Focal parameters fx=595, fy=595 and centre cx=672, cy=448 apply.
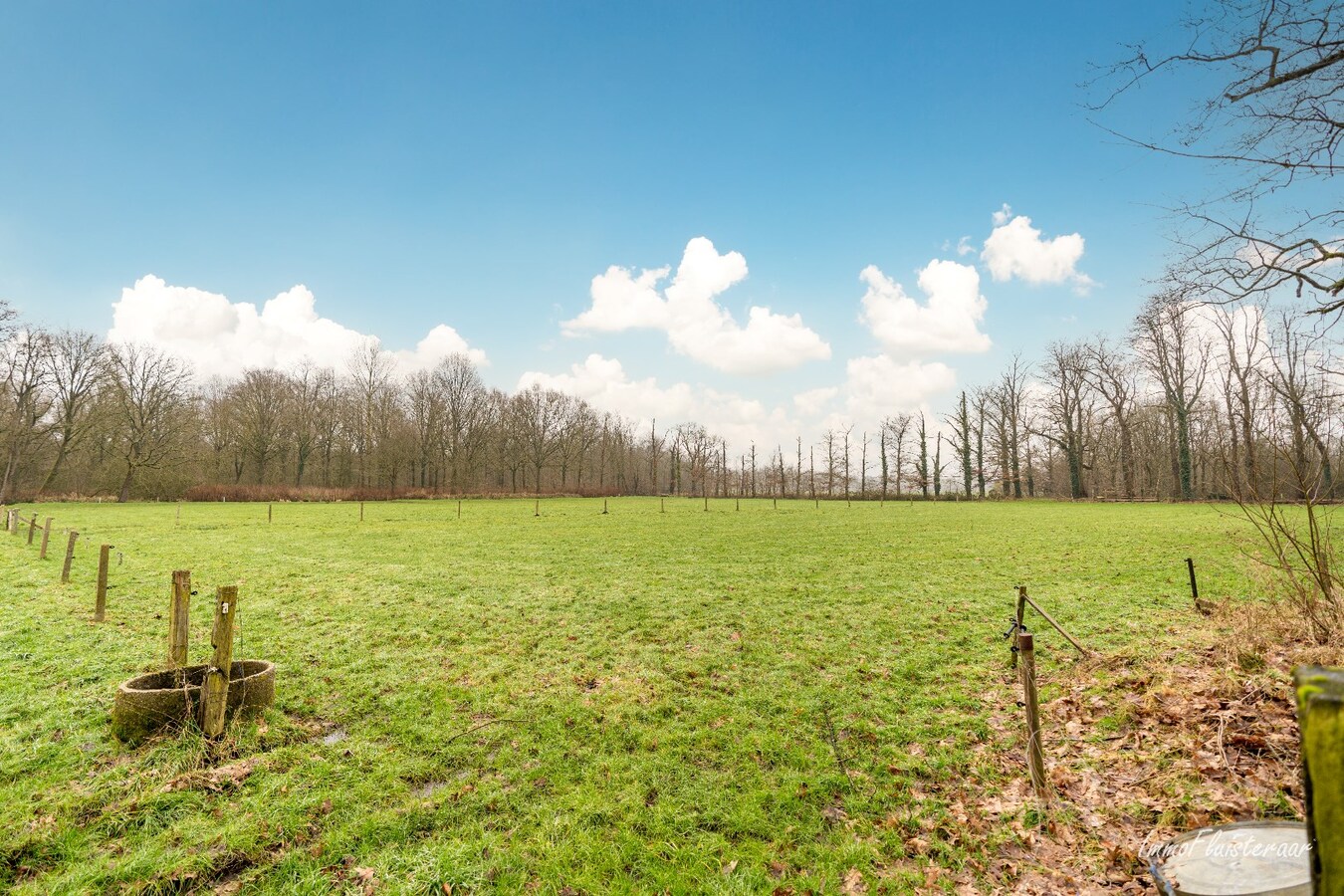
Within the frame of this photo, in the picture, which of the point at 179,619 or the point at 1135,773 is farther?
the point at 179,619

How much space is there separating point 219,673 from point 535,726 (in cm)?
Result: 313

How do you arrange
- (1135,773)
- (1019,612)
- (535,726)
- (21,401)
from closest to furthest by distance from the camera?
(1135,773)
(535,726)
(1019,612)
(21,401)

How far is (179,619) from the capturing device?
614 centimetres

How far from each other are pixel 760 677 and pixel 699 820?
3.21 metres

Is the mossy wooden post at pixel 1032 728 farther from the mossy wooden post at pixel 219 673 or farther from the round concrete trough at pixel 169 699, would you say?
the round concrete trough at pixel 169 699

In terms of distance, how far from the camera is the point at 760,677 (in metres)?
8.00

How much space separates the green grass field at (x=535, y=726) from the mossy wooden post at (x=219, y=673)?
0.19m

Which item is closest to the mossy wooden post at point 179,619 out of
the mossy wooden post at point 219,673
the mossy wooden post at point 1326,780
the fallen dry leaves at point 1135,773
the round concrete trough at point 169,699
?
the round concrete trough at point 169,699

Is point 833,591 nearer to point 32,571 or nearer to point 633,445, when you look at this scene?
point 32,571

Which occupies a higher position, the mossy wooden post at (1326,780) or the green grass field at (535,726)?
the mossy wooden post at (1326,780)

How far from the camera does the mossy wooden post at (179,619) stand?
6.12 meters

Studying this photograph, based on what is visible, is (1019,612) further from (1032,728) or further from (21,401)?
(21,401)

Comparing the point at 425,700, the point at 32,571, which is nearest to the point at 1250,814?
the point at 425,700

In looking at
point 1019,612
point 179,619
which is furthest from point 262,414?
point 1019,612
